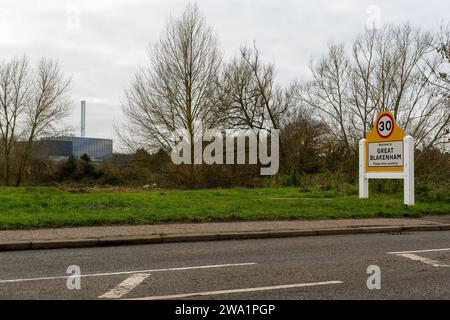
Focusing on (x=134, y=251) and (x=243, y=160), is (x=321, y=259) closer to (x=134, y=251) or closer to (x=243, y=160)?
(x=134, y=251)

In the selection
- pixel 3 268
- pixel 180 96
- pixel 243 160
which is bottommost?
pixel 3 268

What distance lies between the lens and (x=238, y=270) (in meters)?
6.90

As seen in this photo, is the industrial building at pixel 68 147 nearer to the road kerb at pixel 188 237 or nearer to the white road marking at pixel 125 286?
the road kerb at pixel 188 237

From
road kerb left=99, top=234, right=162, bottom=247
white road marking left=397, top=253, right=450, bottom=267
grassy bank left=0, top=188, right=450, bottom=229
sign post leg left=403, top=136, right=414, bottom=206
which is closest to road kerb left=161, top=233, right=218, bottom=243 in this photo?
road kerb left=99, top=234, right=162, bottom=247

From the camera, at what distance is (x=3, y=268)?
7.13 m

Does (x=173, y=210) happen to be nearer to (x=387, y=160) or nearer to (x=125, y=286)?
(x=125, y=286)

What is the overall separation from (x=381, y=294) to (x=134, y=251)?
15.9 ft

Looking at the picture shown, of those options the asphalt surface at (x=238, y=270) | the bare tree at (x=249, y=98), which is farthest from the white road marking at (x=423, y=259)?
the bare tree at (x=249, y=98)

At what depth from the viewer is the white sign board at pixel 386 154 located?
53.5ft

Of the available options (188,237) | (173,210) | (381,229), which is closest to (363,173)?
(381,229)

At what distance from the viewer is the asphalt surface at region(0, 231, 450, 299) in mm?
5586

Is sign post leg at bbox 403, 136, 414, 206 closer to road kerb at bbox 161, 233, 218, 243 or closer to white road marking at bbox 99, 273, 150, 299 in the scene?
road kerb at bbox 161, 233, 218, 243

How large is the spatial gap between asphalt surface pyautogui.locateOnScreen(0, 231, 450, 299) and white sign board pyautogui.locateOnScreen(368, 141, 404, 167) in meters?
6.71
